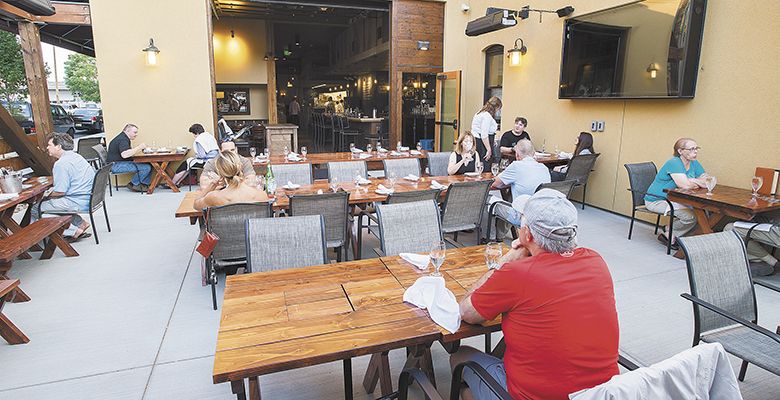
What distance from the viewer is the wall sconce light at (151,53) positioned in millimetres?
7883

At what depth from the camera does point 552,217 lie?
1.54 m

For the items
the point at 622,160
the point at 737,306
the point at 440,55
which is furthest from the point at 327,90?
the point at 737,306

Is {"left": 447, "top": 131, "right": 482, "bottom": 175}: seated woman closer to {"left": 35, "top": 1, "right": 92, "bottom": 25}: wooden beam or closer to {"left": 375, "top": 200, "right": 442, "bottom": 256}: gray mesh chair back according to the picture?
{"left": 375, "top": 200, "right": 442, "bottom": 256}: gray mesh chair back

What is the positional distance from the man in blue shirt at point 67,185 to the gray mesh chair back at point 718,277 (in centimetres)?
561

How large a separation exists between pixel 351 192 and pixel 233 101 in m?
10.3

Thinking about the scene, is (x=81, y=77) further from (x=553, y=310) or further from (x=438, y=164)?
(x=553, y=310)

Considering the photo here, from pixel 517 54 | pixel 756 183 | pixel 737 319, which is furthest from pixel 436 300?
pixel 517 54

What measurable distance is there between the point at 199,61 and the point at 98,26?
5.59 ft


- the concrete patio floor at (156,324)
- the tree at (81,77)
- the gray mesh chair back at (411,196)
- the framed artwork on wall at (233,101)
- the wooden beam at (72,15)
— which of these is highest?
the tree at (81,77)

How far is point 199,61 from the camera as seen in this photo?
27.2ft

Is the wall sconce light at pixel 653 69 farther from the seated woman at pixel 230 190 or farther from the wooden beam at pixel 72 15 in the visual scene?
the wooden beam at pixel 72 15

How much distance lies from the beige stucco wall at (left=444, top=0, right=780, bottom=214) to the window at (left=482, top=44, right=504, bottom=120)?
0.33 meters

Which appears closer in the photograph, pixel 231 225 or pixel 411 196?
pixel 231 225

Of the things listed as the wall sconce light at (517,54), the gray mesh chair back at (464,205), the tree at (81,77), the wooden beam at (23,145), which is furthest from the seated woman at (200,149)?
the tree at (81,77)
